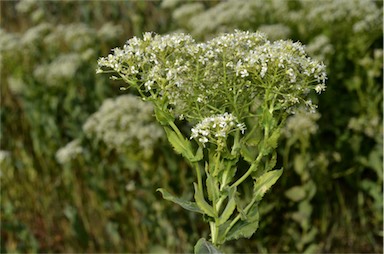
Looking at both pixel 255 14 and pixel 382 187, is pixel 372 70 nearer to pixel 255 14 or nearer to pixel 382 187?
pixel 382 187

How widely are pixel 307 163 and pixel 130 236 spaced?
98 cm

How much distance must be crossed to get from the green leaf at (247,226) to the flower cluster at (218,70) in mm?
242

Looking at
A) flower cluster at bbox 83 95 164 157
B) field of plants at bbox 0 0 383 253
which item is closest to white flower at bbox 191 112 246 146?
field of plants at bbox 0 0 383 253

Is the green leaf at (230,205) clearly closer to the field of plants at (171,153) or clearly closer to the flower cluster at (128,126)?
the field of plants at (171,153)

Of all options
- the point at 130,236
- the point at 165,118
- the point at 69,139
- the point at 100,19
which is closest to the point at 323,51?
the point at 130,236

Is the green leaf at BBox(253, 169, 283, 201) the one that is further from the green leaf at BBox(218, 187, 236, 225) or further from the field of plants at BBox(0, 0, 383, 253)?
the field of plants at BBox(0, 0, 383, 253)

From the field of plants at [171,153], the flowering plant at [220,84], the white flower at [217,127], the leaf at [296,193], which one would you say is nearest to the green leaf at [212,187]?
the flowering plant at [220,84]

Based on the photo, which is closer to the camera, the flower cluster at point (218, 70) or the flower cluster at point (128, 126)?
the flower cluster at point (218, 70)

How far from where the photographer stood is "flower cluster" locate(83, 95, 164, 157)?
131 inches

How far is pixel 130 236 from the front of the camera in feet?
12.7

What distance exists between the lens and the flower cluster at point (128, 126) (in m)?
3.32

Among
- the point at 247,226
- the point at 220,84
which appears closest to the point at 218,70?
the point at 220,84

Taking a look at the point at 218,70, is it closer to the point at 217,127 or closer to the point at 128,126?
the point at 217,127

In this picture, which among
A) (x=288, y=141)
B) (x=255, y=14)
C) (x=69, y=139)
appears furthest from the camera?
(x=69, y=139)
